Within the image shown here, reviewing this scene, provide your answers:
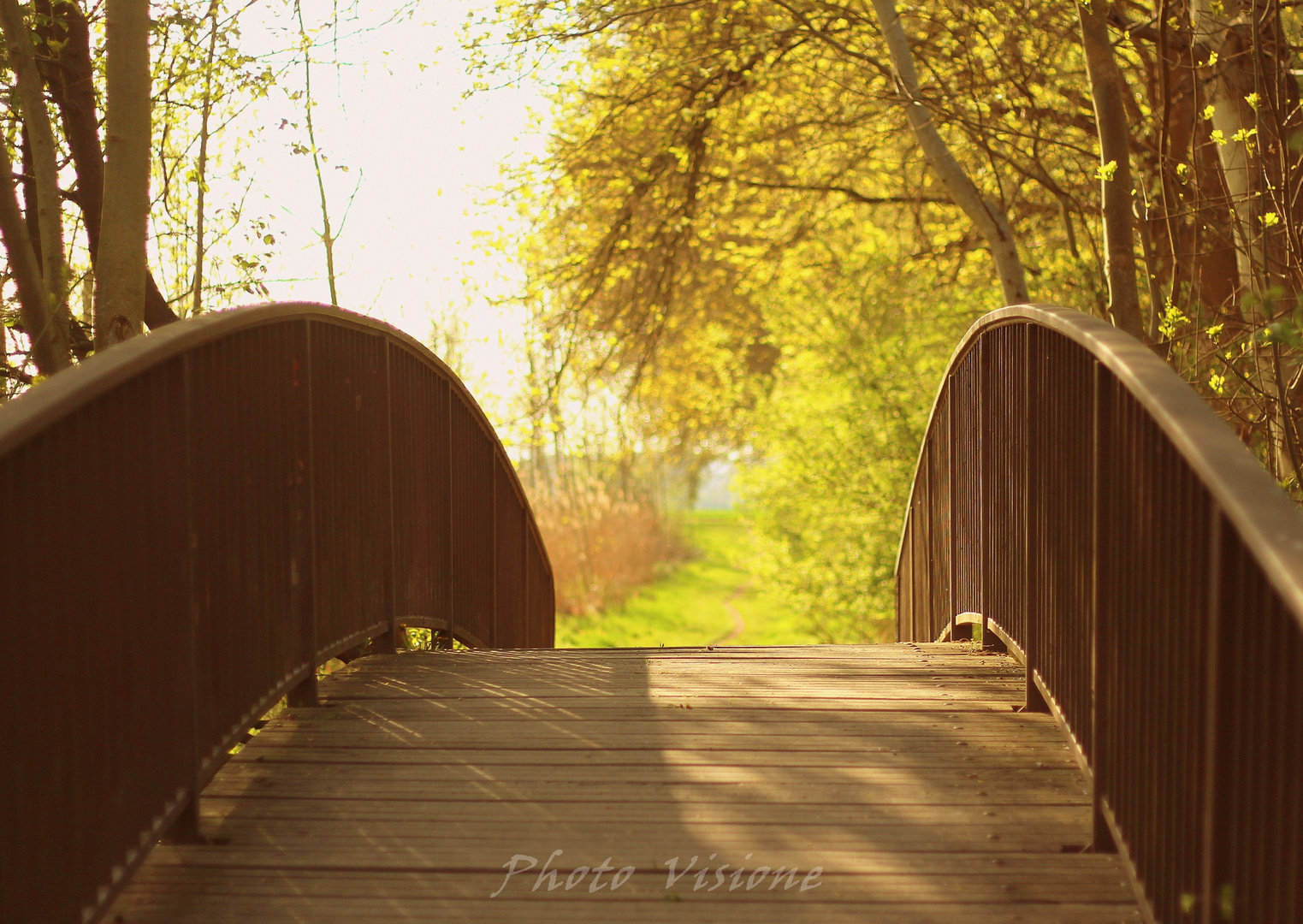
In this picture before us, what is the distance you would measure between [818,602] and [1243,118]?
961 cm

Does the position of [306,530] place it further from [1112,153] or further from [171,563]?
[1112,153]

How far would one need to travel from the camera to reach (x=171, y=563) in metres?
2.51

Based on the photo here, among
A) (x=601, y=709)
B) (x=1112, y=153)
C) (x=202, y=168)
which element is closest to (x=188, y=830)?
(x=601, y=709)

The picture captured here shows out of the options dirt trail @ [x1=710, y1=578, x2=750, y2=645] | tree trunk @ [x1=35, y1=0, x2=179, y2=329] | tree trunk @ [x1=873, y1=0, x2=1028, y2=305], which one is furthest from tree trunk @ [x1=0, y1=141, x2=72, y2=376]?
dirt trail @ [x1=710, y1=578, x2=750, y2=645]

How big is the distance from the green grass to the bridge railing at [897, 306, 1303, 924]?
9970mm

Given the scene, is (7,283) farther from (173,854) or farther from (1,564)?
(1,564)

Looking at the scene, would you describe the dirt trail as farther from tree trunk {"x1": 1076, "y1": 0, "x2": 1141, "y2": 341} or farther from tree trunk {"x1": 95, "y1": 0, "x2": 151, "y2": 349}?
tree trunk {"x1": 95, "y1": 0, "x2": 151, "y2": 349}

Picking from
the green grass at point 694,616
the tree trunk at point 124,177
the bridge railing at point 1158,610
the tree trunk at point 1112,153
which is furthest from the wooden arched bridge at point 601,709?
the green grass at point 694,616

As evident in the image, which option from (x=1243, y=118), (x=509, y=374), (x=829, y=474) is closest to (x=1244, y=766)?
(x=1243, y=118)

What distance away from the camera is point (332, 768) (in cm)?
308

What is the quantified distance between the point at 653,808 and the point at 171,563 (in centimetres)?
123

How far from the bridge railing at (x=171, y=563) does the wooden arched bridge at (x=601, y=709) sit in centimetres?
1

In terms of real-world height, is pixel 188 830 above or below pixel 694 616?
above

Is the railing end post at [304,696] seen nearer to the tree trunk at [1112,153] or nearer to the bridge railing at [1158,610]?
the bridge railing at [1158,610]
